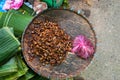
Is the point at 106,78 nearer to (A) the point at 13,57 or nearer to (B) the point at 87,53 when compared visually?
(B) the point at 87,53

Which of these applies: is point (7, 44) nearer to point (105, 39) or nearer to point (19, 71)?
point (19, 71)

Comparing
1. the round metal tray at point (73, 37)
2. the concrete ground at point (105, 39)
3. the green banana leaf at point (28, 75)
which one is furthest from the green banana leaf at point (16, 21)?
the concrete ground at point (105, 39)

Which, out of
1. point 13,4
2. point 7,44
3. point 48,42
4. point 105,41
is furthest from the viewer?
point 105,41

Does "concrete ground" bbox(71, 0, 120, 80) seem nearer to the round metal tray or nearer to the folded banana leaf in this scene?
the round metal tray

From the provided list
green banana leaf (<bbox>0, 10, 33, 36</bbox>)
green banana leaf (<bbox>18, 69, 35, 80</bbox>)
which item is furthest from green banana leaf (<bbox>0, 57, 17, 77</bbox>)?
green banana leaf (<bbox>0, 10, 33, 36</bbox>)

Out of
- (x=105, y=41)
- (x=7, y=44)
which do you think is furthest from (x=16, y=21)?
(x=105, y=41)

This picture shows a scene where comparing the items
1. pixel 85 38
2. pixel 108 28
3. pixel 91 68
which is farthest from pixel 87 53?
pixel 108 28
